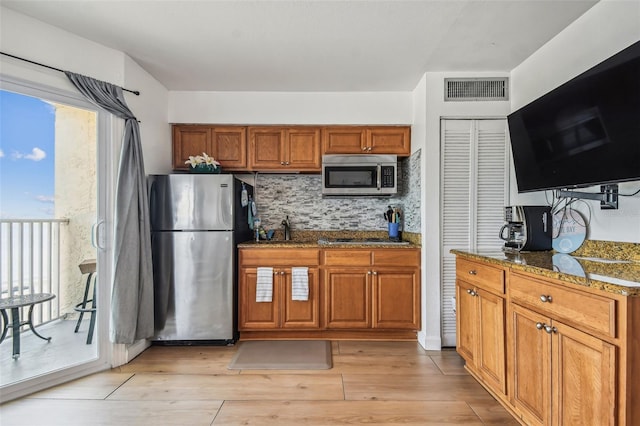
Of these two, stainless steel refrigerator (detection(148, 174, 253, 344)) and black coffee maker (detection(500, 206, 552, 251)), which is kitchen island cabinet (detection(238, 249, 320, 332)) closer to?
stainless steel refrigerator (detection(148, 174, 253, 344))

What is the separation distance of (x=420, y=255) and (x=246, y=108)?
223 centimetres

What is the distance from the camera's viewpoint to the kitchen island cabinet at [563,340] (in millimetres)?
1101

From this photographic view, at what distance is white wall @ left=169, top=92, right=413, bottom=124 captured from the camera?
3238mm

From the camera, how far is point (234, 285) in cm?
295

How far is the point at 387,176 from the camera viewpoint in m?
3.23

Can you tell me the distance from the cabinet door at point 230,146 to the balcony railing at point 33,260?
1.41 metres

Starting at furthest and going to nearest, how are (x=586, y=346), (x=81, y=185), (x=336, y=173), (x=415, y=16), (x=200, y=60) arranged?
(x=336, y=173) → (x=200, y=60) → (x=81, y=185) → (x=415, y=16) → (x=586, y=346)

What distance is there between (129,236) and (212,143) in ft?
4.09

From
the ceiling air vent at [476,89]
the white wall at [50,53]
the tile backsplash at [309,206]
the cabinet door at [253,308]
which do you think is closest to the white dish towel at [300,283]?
the cabinet door at [253,308]

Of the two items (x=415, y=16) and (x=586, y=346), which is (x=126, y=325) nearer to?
(x=586, y=346)

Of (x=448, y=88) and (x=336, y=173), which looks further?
(x=336, y=173)

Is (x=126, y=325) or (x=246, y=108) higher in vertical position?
(x=246, y=108)

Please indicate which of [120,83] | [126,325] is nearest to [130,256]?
[126,325]

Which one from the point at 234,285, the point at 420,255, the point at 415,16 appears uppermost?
the point at 415,16
